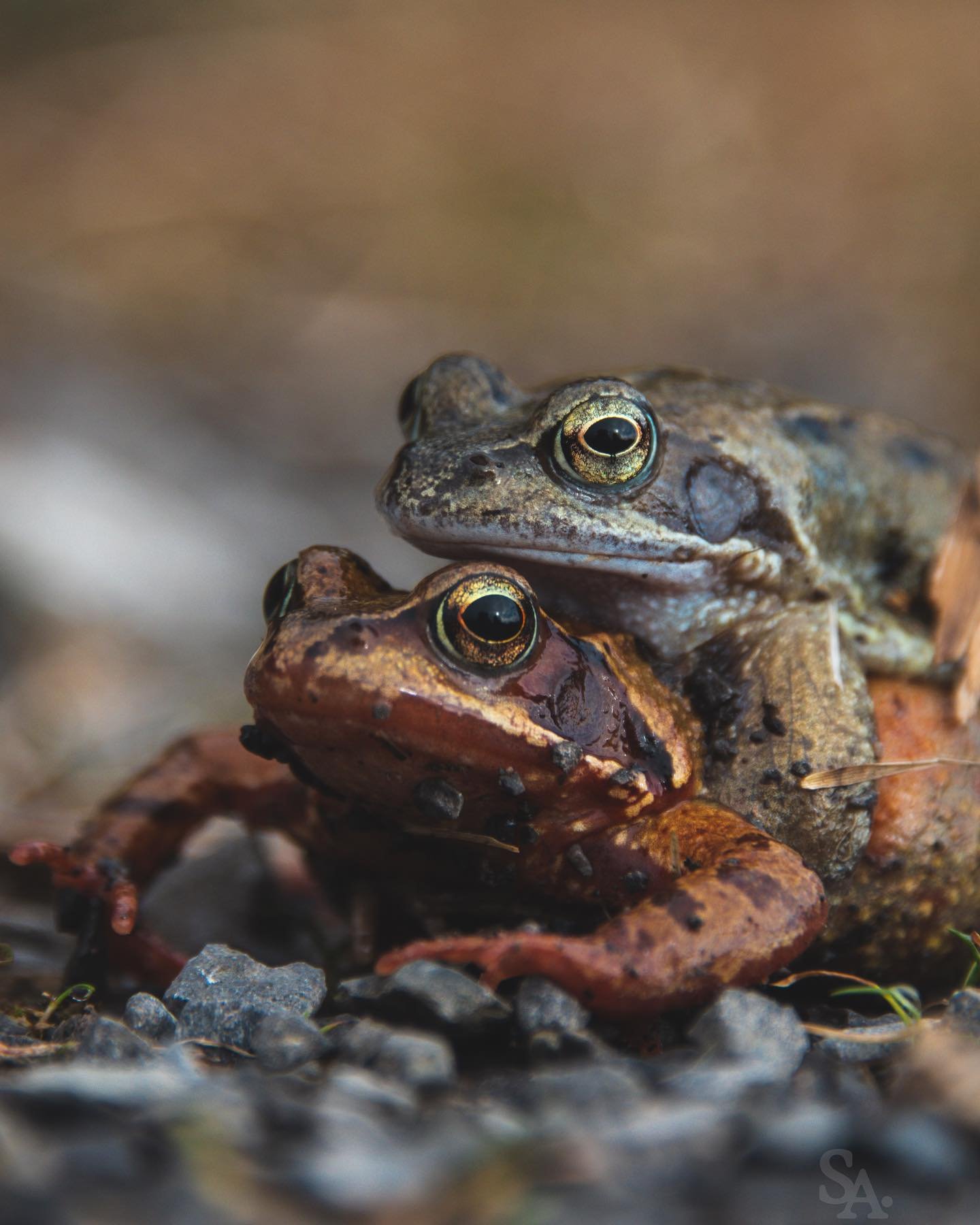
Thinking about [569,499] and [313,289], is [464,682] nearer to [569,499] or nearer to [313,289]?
[569,499]

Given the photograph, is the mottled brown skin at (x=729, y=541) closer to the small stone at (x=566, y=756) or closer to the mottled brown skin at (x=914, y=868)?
the mottled brown skin at (x=914, y=868)

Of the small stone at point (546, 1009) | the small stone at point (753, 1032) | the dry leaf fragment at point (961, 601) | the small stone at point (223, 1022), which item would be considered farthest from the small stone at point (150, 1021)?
the dry leaf fragment at point (961, 601)

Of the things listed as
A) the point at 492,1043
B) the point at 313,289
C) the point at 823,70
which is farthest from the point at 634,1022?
the point at 823,70

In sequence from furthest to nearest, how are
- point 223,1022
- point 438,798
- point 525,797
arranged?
1. point 525,797
2. point 438,798
3. point 223,1022

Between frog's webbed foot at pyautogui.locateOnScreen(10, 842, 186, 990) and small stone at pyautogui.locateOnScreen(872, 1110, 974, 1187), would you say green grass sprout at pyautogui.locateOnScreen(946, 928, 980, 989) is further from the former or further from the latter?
frog's webbed foot at pyautogui.locateOnScreen(10, 842, 186, 990)

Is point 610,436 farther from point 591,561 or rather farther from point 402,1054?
point 402,1054

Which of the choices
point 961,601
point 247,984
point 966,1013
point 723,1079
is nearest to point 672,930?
point 723,1079
